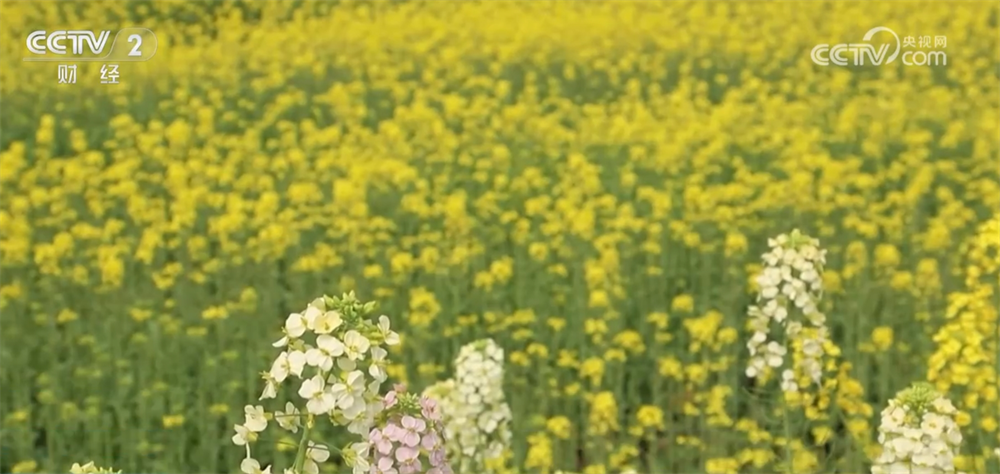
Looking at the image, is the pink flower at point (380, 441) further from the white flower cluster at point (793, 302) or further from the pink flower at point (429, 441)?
the white flower cluster at point (793, 302)

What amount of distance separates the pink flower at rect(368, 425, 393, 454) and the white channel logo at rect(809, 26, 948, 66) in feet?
6.32

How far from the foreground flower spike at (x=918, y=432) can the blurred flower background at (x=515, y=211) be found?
0.63 metres

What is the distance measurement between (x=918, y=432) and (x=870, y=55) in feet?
3.88

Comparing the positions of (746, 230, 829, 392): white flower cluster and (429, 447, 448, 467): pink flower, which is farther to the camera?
(746, 230, 829, 392): white flower cluster

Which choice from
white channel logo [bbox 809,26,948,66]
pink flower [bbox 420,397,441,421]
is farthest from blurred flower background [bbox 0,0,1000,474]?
pink flower [bbox 420,397,441,421]

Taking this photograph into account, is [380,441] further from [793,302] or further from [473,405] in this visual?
[793,302]

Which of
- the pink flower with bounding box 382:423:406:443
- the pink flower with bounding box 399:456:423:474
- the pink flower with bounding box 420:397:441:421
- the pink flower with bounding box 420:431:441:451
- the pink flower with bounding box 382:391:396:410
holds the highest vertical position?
the pink flower with bounding box 382:391:396:410

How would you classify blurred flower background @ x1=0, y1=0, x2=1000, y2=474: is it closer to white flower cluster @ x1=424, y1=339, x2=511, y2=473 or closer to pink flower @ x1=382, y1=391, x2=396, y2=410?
white flower cluster @ x1=424, y1=339, x2=511, y2=473

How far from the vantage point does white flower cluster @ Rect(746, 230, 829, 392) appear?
7.70 ft

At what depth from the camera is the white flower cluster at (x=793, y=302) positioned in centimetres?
235

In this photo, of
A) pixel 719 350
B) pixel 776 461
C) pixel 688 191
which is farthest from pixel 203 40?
pixel 776 461

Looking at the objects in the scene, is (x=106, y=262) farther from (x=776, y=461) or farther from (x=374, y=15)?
(x=776, y=461)

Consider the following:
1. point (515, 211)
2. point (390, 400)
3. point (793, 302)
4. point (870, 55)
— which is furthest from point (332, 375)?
point (870, 55)

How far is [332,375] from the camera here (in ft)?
4.21
